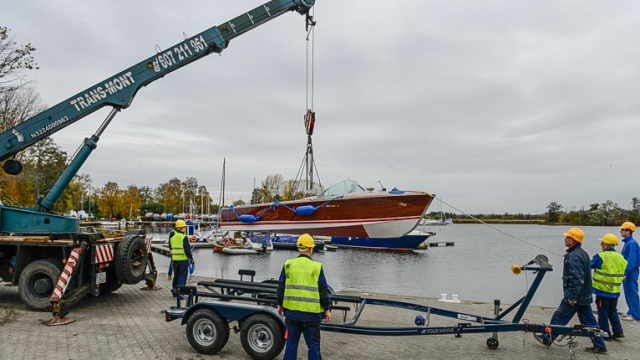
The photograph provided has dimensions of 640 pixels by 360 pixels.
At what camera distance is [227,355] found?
19.5 feet

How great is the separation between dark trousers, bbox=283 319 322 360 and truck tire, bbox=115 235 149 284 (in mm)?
5379

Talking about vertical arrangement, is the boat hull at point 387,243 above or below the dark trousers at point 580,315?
below

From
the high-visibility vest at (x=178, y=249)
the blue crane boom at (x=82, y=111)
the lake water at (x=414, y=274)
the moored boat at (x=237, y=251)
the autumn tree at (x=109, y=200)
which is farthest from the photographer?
the autumn tree at (x=109, y=200)

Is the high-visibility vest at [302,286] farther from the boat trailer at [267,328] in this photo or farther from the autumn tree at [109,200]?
the autumn tree at [109,200]

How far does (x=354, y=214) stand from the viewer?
11633mm

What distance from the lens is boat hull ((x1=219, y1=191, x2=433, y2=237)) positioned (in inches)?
456

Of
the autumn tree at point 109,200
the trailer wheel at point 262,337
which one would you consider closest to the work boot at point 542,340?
the trailer wheel at point 262,337

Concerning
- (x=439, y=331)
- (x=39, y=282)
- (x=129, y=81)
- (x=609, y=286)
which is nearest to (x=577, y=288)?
(x=609, y=286)

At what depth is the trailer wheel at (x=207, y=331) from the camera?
19.3ft

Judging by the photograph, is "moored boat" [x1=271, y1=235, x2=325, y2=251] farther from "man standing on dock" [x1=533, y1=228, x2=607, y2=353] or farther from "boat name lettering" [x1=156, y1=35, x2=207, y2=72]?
"man standing on dock" [x1=533, y1=228, x2=607, y2=353]

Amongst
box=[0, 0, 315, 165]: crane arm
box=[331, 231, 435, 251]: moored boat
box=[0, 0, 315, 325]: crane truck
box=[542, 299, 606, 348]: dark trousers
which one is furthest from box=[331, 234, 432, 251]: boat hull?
box=[542, 299, 606, 348]: dark trousers

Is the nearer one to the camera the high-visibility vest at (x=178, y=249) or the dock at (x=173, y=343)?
the dock at (x=173, y=343)

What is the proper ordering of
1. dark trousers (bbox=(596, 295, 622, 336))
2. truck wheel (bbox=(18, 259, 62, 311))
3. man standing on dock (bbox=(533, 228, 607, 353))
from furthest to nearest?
truck wheel (bbox=(18, 259, 62, 311))
dark trousers (bbox=(596, 295, 622, 336))
man standing on dock (bbox=(533, 228, 607, 353))

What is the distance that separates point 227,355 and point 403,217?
683cm
